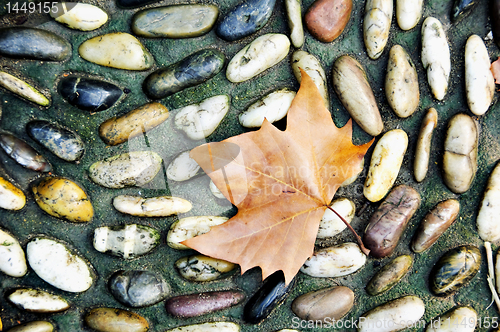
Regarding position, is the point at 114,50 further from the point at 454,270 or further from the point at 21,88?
the point at 454,270

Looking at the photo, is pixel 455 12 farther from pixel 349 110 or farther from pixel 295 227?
pixel 295 227

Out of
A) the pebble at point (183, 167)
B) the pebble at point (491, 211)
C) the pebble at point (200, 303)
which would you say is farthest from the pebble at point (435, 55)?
the pebble at point (200, 303)

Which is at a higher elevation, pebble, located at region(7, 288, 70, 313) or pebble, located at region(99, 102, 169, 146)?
pebble, located at region(99, 102, 169, 146)

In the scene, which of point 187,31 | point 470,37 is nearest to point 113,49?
point 187,31

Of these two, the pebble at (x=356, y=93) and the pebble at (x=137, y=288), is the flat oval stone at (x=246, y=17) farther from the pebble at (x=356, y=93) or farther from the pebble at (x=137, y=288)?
the pebble at (x=137, y=288)

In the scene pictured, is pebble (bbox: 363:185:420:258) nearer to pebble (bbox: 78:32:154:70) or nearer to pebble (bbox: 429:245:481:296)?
pebble (bbox: 429:245:481:296)

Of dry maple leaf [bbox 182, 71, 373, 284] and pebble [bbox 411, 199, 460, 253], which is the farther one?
pebble [bbox 411, 199, 460, 253]

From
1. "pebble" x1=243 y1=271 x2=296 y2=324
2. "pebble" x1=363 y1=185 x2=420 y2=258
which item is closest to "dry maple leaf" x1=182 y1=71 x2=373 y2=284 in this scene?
"pebble" x1=243 y1=271 x2=296 y2=324
